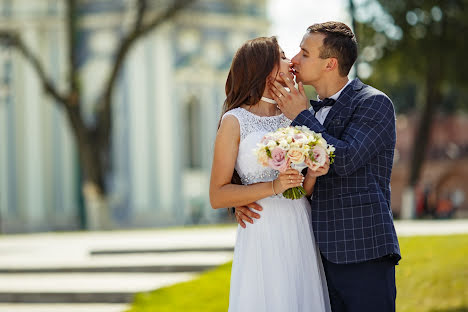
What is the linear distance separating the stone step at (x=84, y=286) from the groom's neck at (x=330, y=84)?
5.39 metres

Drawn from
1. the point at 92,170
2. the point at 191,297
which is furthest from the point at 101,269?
the point at 92,170

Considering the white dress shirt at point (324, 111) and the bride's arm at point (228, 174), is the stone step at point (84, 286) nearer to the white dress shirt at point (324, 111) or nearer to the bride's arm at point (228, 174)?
the bride's arm at point (228, 174)

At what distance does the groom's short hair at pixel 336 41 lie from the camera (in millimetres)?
3957

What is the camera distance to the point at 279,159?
3.64 meters

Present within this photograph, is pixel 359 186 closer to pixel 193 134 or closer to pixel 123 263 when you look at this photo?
pixel 123 263

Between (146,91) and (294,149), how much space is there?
21.7 m

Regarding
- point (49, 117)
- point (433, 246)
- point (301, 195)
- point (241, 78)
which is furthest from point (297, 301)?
point (49, 117)

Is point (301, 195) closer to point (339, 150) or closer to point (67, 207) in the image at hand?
point (339, 150)

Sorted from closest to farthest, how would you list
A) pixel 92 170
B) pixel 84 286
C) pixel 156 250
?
pixel 84 286 → pixel 156 250 → pixel 92 170

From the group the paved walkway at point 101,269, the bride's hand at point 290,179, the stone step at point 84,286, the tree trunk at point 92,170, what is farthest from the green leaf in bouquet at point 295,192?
the tree trunk at point 92,170

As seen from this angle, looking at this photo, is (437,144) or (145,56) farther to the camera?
(437,144)

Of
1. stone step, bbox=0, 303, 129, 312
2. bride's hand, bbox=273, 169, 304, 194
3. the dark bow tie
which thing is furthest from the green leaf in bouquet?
stone step, bbox=0, 303, 129, 312

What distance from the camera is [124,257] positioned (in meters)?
11.4

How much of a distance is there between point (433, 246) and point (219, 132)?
6965 millimetres
